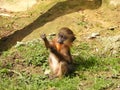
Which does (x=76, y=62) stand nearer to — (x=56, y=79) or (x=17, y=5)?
(x=56, y=79)

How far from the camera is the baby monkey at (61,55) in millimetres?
9312

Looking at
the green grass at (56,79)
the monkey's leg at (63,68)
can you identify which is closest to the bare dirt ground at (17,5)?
the green grass at (56,79)

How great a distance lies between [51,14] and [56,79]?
3.83 metres

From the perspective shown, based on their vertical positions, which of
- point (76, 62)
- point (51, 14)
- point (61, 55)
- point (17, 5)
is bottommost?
point (76, 62)

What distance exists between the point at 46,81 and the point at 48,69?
668 mm

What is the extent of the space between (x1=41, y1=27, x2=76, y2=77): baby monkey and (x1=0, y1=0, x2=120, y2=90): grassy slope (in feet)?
0.62

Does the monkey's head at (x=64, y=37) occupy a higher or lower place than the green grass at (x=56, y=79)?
higher

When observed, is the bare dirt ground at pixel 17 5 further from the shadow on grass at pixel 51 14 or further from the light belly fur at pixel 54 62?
the light belly fur at pixel 54 62

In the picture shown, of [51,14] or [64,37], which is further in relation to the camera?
[51,14]

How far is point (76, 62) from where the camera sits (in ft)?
33.0

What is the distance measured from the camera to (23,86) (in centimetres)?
905

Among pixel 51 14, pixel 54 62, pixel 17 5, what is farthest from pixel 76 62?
pixel 17 5

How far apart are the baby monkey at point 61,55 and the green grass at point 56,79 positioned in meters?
0.19

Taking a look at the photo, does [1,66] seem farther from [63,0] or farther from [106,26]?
[63,0]
